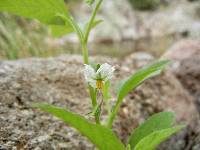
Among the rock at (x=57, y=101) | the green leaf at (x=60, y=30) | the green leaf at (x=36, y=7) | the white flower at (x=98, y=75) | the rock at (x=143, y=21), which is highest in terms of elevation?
the green leaf at (x=36, y=7)

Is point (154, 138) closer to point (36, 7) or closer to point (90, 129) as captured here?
point (90, 129)

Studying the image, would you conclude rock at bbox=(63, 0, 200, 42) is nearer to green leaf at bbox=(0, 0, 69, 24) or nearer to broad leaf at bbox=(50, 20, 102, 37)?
broad leaf at bbox=(50, 20, 102, 37)

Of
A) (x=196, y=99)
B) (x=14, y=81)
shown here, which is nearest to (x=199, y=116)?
(x=196, y=99)

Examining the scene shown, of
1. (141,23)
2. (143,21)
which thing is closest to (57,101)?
(141,23)

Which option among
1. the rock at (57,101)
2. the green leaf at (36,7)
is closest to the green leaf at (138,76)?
the rock at (57,101)

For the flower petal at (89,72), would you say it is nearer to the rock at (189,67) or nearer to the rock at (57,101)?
the rock at (57,101)

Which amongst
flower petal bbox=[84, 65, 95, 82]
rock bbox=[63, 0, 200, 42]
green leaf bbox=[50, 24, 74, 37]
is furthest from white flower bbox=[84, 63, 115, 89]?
rock bbox=[63, 0, 200, 42]

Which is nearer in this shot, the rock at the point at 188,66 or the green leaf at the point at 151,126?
the green leaf at the point at 151,126
